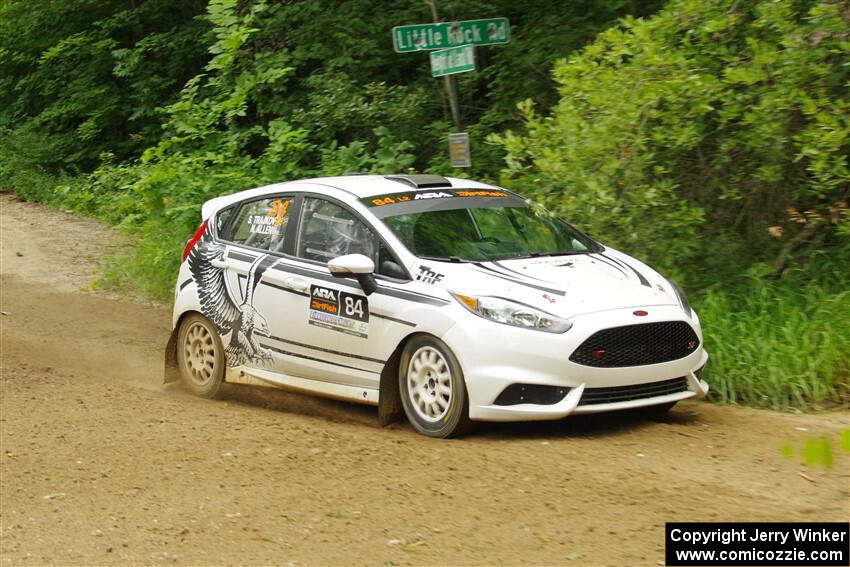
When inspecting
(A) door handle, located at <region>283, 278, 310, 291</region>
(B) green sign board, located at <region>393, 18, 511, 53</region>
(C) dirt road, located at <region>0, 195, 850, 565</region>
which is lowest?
(C) dirt road, located at <region>0, 195, 850, 565</region>

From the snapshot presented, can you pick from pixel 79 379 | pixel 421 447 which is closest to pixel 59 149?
pixel 79 379

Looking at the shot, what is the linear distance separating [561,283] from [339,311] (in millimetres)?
1599

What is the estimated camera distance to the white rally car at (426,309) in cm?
697

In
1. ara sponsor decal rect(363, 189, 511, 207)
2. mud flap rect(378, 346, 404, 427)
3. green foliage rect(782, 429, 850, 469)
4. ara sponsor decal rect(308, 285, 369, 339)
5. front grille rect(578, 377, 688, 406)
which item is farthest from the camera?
ara sponsor decal rect(363, 189, 511, 207)

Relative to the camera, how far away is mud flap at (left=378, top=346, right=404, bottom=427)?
7594 mm

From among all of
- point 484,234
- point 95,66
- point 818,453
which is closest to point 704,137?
point 484,234

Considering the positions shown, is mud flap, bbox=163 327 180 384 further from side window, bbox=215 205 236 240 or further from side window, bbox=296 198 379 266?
side window, bbox=296 198 379 266

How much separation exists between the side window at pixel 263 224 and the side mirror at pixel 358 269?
993 mm

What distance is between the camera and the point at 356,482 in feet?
20.4

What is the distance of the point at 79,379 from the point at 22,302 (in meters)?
4.11

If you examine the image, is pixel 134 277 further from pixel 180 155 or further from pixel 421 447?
pixel 421 447

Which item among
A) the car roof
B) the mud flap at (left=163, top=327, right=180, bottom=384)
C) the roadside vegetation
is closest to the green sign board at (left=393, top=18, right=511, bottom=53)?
the roadside vegetation

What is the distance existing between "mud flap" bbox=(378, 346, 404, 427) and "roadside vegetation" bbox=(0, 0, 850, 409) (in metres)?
2.35

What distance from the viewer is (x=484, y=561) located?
491 cm
